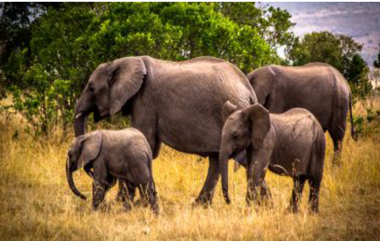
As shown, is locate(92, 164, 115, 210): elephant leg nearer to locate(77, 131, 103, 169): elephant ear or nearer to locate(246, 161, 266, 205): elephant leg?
locate(77, 131, 103, 169): elephant ear

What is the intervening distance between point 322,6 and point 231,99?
81.6 metres

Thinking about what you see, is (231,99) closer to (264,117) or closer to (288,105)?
(264,117)

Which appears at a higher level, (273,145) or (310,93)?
(273,145)

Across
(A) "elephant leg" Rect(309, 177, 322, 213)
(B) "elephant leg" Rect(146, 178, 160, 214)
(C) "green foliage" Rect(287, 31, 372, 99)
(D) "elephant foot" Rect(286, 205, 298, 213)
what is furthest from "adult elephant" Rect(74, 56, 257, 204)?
(C) "green foliage" Rect(287, 31, 372, 99)

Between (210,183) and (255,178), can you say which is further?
(210,183)

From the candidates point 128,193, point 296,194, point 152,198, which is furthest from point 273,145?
point 128,193

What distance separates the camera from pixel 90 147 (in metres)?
7.95

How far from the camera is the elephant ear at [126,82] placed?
29.3ft

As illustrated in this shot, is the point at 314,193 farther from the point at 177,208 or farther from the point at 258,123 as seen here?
the point at 177,208

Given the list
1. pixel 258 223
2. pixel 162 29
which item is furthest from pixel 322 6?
pixel 258 223

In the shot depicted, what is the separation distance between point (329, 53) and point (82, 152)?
22346 millimetres

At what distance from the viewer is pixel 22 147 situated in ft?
39.6

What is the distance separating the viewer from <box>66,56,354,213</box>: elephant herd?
7.61 metres

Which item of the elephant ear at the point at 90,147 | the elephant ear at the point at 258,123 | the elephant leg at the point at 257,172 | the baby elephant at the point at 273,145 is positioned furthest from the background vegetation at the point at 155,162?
the elephant ear at the point at 258,123
